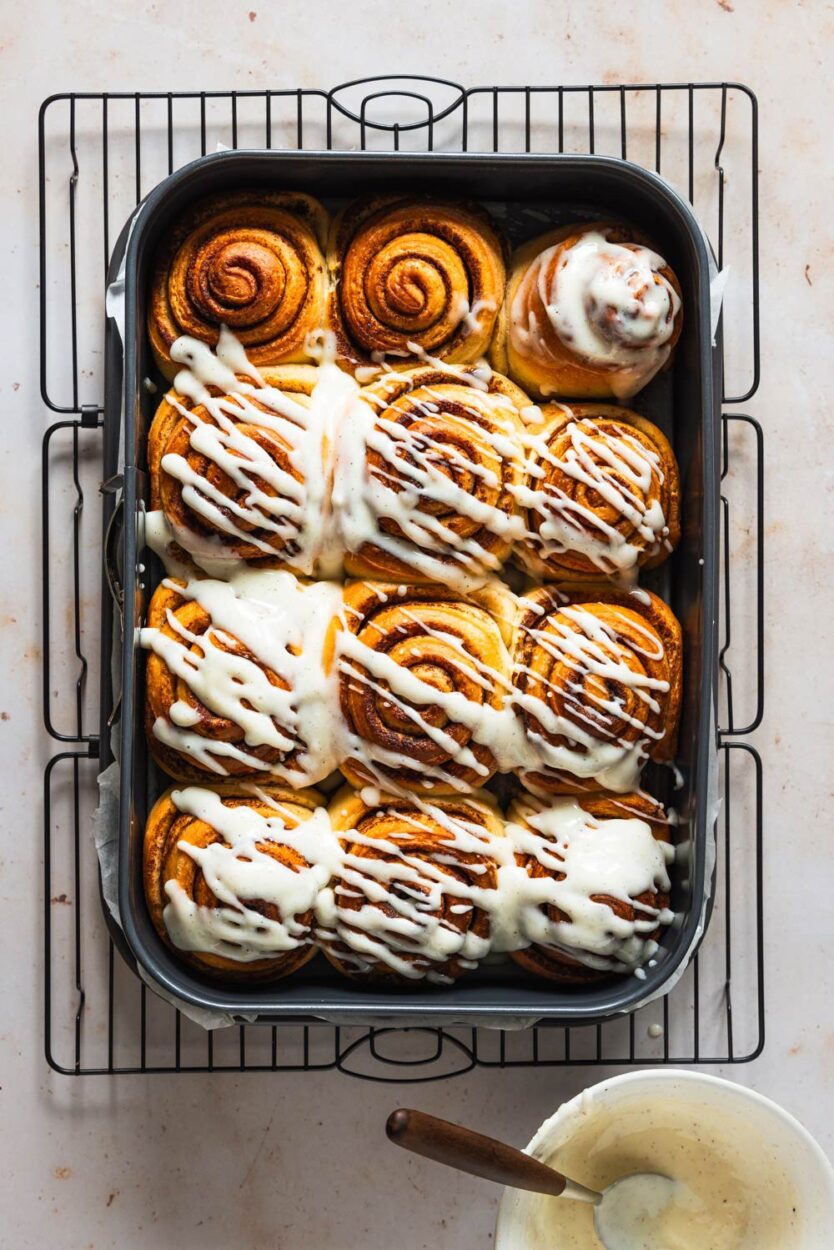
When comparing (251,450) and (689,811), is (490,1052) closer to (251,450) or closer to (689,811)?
(689,811)

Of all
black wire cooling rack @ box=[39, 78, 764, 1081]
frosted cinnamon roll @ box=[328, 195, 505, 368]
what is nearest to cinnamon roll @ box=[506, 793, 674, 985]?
black wire cooling rack @ box=[39, 78, 764, 1081]

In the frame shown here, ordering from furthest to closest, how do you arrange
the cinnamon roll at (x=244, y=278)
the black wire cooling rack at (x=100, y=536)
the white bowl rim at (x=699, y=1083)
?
the black wire cooling rack at (x=100, y=536)
the cinnamon roll at (x=244, y=278)
the white bowl rim at (x=699, y=1083)

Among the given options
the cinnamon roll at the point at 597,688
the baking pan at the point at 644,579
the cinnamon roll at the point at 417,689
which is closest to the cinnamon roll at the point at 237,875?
the baking pan at the point at 644,579

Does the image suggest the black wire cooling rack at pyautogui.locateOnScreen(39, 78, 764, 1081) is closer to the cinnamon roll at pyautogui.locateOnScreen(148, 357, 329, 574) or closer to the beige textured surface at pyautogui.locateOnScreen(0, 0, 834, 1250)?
the beige textured surface at pyautogui.locateOnScreen(0, 0, 834, 1250)

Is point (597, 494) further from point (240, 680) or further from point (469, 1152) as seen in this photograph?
point (469, 1152)

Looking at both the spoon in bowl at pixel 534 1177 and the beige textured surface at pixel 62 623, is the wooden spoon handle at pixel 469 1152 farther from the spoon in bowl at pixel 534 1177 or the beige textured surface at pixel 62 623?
the beige textured surface at pixel 62 623

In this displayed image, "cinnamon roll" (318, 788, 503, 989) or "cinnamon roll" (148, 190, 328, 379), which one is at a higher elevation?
"cinnamon roll" (148, 190, 328, 379)

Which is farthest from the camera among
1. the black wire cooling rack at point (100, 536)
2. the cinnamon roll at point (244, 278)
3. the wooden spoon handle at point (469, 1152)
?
the black wire cooling rack at point (100, 536)
